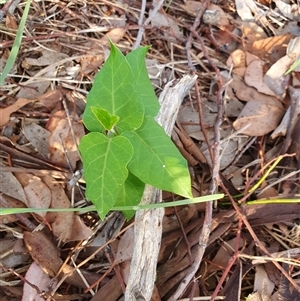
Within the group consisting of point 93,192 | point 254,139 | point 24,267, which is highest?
point 93,192

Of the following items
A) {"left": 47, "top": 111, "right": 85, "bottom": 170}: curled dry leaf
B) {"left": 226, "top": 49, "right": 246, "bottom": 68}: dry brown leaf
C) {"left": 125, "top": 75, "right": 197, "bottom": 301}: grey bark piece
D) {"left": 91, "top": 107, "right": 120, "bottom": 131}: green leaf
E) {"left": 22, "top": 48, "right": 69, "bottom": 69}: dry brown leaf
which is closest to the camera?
{"left": 91, "top": 107, "right": 120, "bottom": 131}: green leaf

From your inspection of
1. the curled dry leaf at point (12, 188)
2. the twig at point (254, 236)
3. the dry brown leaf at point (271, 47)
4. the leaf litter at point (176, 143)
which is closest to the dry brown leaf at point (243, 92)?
the leaf litter at point (176, 143)

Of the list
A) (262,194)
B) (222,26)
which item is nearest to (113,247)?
(262,194)

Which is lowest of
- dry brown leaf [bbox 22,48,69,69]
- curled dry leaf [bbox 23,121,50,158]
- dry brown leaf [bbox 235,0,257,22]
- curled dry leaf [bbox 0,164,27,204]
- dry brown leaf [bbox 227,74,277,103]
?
curled dry leaf [bbox 0,164,27,204]

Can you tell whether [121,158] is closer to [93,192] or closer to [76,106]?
[93,192]

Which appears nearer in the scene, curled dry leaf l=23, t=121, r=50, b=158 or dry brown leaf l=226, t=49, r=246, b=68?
curled dry leaf l=23, t=121, r=50, b=158

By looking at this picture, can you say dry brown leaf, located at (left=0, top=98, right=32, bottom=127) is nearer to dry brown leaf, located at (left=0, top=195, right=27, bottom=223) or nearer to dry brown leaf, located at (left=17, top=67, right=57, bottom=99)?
dry brown leaf, located at (left=17, top=67, right=57, bottom=99)

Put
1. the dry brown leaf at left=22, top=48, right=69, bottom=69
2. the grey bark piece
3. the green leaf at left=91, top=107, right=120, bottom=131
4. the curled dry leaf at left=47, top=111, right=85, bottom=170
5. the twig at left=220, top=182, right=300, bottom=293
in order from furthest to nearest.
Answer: the dry brown leaf at left=22, top=48, right=69, bottom=69, the curled dry leaf at left=47, top=111, right=85, bottom=170, the twig at left=220, top=182, right=300, bottom=293, the grey bark piece, the green leaf at left=91, top=107, right=120, bottom=131

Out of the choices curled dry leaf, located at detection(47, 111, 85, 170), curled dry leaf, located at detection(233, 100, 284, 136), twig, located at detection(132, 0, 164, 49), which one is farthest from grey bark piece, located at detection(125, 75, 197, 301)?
twig, located at detection(132, 0, 164, 49)
